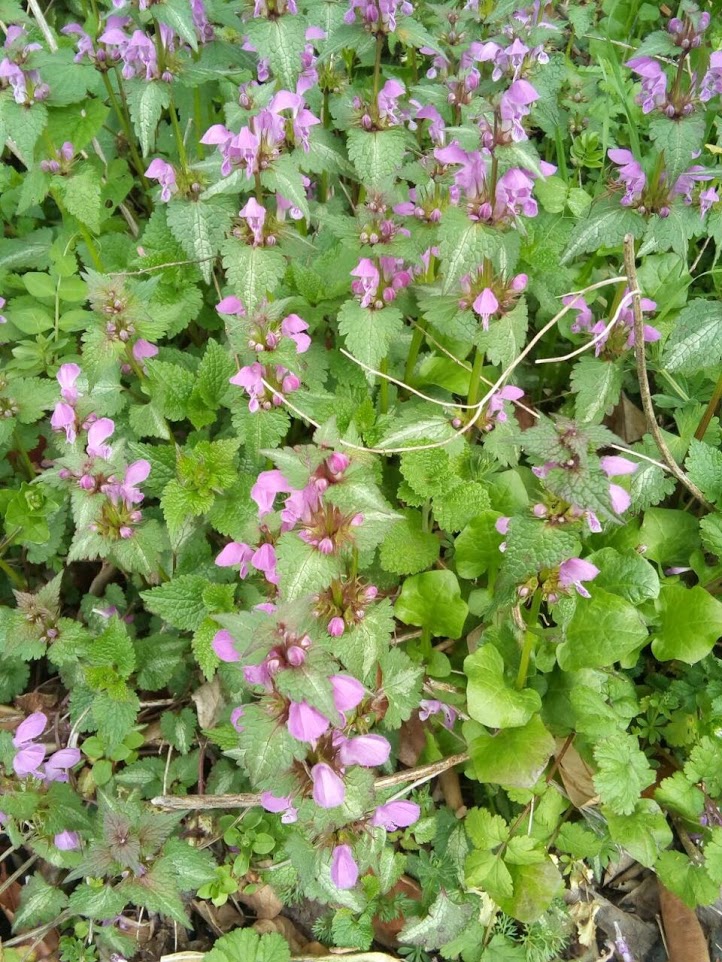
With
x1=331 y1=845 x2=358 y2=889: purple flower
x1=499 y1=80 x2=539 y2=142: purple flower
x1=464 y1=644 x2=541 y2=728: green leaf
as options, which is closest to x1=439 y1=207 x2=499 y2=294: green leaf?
x1=499 y1=80 x2=539 y2=142: purple flower

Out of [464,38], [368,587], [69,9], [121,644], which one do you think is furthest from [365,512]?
[69,9]

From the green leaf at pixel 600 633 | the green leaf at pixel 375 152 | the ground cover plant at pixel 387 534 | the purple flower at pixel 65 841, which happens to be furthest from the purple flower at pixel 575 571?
the purple flower at pixel 65 841

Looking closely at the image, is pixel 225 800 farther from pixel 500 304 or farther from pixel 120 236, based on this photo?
pixel 120 236

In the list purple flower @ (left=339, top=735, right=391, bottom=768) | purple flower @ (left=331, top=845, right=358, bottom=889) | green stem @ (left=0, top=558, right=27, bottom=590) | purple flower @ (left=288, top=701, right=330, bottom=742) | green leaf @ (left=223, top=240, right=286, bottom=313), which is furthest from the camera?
green stem @ (left=0, top=558, right=27, bottom=590)

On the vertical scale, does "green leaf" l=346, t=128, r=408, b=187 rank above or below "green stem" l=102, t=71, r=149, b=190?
above

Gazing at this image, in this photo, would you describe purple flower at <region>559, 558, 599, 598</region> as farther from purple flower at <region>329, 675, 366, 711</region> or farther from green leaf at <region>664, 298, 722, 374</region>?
green leaf at <region>664, 298, 722, 374</region>

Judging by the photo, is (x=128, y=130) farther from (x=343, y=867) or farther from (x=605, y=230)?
(x=343, y=867)
